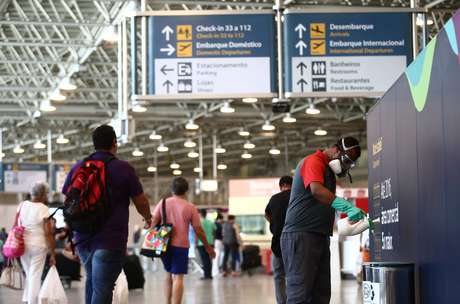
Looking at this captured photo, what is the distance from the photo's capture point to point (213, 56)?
988 centimetres

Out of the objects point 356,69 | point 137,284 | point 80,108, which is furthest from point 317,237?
point 80,108

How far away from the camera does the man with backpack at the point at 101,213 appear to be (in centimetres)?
604

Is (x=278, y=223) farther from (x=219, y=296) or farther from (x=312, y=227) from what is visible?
(x=219, y=296)

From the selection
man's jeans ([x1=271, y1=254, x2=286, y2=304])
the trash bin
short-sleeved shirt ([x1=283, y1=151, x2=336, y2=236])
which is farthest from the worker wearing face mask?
man's jeans ([x1=271, y1=254, x2=286, y2=304])

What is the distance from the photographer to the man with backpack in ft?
19.8

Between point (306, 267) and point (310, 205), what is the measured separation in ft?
1.56

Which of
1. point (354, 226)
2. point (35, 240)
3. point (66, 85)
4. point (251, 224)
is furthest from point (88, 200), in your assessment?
point (251, 224)

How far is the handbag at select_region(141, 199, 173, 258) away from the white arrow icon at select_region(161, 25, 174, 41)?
2033mm

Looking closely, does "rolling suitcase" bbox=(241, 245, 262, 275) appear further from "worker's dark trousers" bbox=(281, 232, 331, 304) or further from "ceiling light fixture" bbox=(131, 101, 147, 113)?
"worker's dark trousers" bbox=(281, 232, 331, 304)

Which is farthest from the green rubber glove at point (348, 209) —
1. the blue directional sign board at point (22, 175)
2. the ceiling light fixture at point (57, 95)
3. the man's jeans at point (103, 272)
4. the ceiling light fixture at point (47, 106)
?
the blue directional sign board at point (22, 175)

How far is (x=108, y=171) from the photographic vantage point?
6.19 m

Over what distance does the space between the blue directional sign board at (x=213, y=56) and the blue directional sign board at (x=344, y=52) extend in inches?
10.3

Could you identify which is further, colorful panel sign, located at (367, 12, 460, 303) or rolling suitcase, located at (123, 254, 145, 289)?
rolling suitcase, located at (123, 254, 145, 289)

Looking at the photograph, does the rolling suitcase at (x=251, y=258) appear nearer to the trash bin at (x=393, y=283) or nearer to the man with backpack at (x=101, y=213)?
the trash bin at (x=393, y=283)
